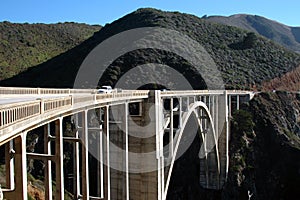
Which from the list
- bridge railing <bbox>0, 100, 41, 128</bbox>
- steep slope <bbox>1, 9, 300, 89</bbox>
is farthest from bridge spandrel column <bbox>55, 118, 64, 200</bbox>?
steep slope <bbox>1, 9, 300, 89</bbox>

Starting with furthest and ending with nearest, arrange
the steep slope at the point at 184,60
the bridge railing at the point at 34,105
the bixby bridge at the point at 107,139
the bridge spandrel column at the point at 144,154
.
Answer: the steep slope at the point at 184,60 → the bridge spandrel column at the point at 144,154 → the bixby bridge at the point at 107,139 → the bridge railing at the point at 34,105

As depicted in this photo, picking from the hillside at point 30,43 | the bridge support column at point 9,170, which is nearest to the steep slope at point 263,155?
the bridge support column at point 9,170

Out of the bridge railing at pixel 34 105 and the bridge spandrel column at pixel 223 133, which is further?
the bridge spandrel column at pixel 223 133

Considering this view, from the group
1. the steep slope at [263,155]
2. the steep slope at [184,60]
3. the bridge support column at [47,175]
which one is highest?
the steep slope at [184,60]

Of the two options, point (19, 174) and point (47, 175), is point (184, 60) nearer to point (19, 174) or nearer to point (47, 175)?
point (47, 175)

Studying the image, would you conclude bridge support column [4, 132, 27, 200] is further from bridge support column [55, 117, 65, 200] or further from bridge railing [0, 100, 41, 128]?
bridge support column [55, 117, 65, 200]

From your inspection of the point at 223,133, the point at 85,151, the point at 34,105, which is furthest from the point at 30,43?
the point at 34,105

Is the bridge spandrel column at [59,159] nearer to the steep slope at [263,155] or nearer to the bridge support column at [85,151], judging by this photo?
the bridge support column at [85,151]
